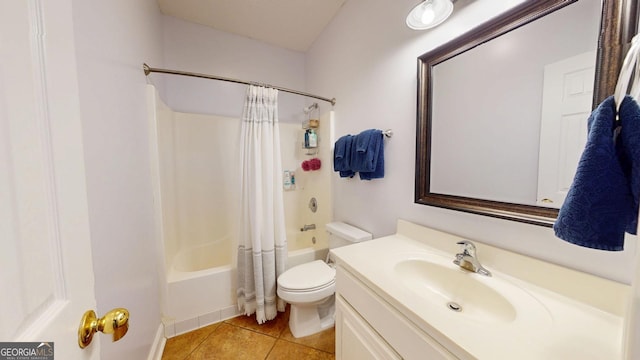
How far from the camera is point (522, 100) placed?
0.83m

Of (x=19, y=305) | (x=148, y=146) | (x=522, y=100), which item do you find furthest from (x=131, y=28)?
(x=522, y=100)

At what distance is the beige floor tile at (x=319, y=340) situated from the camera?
4.78ft

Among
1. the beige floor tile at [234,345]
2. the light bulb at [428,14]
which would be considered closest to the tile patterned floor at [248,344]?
the beige floor tile at [234,345]

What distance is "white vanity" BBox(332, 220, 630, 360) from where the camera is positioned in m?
0.54

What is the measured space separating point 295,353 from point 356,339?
73 cm

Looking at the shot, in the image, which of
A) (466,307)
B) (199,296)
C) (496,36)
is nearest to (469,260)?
(466,307)

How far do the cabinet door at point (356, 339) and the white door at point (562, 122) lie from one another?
78 centimetres

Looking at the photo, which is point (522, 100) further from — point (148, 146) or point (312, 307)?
point (148, 146)

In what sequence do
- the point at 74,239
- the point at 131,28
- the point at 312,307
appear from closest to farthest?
1. the point at 74,239
2. the point at 131,28
3. the point at 312,307

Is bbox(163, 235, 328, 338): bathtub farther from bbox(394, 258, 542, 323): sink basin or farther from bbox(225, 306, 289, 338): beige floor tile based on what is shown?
bbox(394, 258, 542, 323): sink basin

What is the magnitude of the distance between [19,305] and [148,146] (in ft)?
4.58

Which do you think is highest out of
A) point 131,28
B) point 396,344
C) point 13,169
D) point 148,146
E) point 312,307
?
point 131,28

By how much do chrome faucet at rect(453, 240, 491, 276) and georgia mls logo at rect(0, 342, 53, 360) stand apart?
1171 millimetres

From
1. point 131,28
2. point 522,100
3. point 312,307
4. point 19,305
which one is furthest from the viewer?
point 312,307
